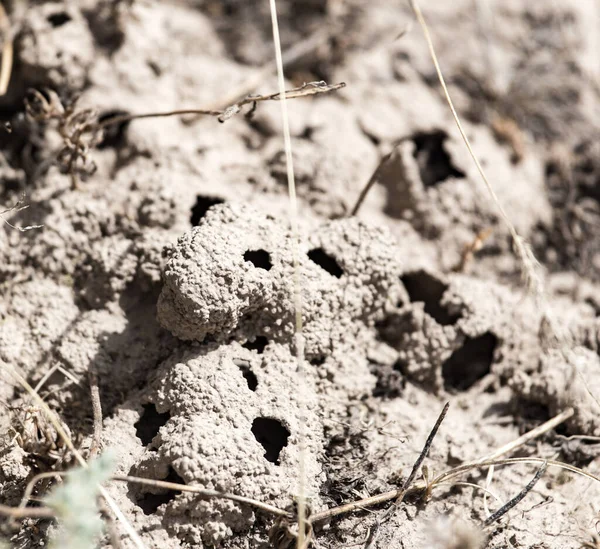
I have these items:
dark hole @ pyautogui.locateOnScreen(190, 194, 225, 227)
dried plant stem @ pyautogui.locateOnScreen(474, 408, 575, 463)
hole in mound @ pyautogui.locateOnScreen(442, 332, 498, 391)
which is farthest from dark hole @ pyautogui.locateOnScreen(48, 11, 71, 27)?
dried plant stem @ pyautogui.locateOnScreen(474, 408, 575, 463)

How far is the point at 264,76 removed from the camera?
107 inches

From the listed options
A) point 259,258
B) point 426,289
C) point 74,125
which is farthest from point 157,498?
point 74,125

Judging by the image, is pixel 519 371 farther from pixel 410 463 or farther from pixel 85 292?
pixel 85 292

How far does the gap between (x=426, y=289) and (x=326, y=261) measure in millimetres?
417

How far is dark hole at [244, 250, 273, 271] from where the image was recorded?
6.09ft

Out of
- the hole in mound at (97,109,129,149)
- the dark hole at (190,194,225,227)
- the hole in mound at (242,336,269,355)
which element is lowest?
the hole in mound at (242,336,269,355)

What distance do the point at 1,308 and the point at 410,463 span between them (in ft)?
Result: 4.29

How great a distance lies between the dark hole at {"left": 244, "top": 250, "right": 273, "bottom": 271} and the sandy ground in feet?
0.09

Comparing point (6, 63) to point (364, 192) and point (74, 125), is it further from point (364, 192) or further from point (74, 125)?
point (364, 192)

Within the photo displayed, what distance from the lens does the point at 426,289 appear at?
221cm

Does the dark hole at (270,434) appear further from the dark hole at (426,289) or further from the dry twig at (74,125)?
the dry twig at (74,125)

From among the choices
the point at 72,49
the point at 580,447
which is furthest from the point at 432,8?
the point at 580,447

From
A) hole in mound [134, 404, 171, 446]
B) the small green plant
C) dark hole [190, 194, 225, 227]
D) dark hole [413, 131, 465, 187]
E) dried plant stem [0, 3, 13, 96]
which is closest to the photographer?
the small green plant

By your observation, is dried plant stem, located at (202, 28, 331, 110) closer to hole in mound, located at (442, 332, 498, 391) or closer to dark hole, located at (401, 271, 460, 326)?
dark hole, located at (401, 271, 460, 326)
